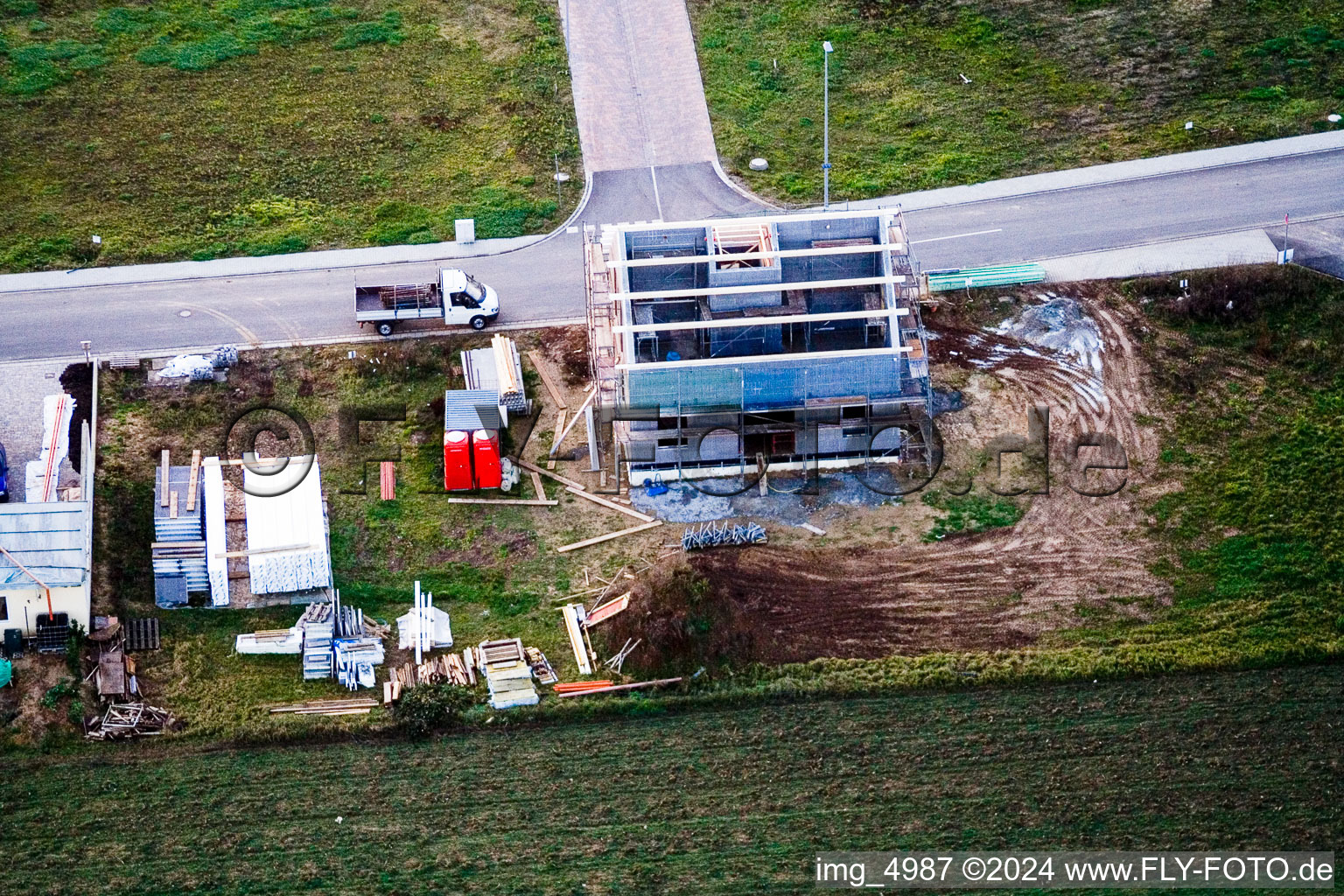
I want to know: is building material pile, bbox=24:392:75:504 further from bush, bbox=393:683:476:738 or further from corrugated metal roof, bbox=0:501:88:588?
bush, bbox=393:683:476:738

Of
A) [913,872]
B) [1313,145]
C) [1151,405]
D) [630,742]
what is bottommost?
[913,872]

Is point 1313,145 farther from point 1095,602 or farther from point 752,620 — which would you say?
point 752,620

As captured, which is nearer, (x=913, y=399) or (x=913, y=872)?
(x=913, y=872)

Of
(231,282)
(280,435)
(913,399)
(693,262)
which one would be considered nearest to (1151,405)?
(913,399)

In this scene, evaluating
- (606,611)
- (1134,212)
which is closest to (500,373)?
(606,611)

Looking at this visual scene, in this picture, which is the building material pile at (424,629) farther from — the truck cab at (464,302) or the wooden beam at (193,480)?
the truck cab at (464,302)

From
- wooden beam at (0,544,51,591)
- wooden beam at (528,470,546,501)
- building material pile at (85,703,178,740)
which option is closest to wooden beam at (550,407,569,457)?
wooden beam at (528,470,546,501)

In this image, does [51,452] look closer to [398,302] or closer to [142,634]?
[142,634]

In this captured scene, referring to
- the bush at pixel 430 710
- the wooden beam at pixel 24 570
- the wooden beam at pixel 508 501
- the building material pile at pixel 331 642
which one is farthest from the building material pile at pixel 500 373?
the wooden beam at pixel 24 570
